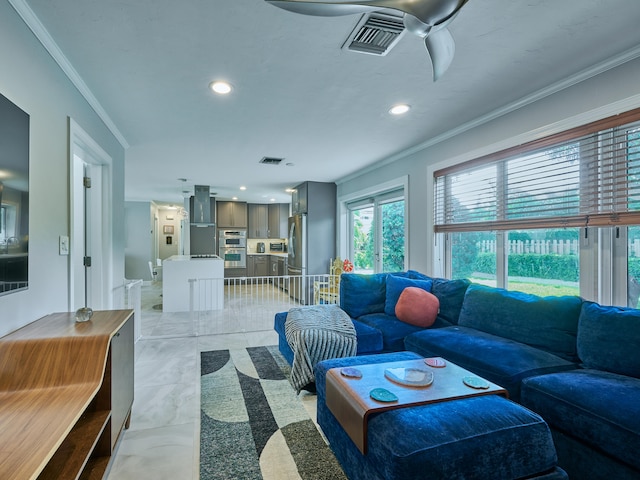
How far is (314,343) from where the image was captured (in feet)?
Answer: 9.02

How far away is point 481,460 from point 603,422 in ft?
2.26

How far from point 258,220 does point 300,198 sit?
132 inches

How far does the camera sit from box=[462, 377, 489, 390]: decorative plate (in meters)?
1.76

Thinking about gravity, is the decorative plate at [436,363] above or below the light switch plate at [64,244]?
below

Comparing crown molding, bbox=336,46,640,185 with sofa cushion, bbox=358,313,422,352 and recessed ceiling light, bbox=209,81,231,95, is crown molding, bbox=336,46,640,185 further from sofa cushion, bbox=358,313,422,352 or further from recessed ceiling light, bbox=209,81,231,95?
recessed ceiling light, bbox=209,81,231,95

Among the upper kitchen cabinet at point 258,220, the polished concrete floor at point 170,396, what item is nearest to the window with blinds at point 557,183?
the polished concrete floor at point 170,396

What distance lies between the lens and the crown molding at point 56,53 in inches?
67.7

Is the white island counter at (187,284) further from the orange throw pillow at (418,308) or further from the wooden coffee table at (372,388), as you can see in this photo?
the wooden coffee table at (372,388)

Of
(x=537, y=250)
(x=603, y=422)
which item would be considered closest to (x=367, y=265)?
(x=537, y=250)

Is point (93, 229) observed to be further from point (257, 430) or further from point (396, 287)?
point (396, 287)

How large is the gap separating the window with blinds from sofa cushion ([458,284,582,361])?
2.09 ft

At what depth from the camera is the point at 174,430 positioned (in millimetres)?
2248

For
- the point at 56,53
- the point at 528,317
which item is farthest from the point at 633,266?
the point at 56,53

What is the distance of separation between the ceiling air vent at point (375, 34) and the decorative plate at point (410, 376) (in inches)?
76.7
